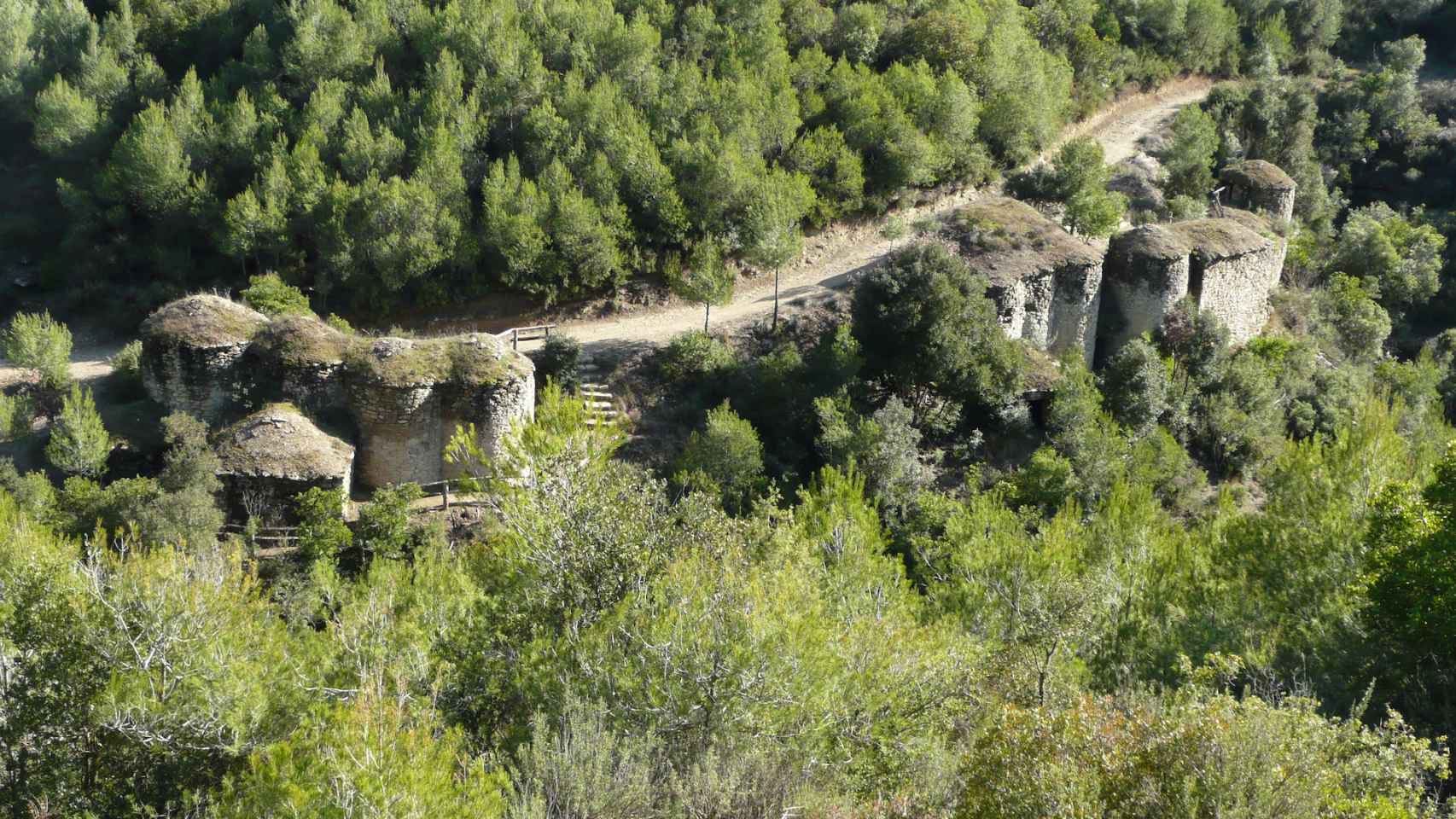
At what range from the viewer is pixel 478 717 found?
57.4 feet

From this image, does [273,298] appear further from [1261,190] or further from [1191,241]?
[1261,190]

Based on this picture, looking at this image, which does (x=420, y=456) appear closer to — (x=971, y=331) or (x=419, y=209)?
(x=419, y=209)

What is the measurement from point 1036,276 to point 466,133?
61.8ft

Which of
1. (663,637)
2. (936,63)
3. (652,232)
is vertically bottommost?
(663,637)

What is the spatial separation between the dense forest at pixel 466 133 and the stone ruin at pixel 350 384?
258 inches

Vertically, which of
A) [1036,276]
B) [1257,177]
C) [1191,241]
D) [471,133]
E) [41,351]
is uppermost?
[471,133]

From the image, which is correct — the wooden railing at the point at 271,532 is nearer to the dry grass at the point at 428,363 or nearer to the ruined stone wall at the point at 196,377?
the ruined stone wall at the point at 196,377

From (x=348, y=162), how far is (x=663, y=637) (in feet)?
85.1

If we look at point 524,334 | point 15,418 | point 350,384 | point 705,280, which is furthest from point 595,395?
point 15,418

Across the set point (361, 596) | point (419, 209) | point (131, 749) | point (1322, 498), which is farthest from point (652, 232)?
point (131, 749)

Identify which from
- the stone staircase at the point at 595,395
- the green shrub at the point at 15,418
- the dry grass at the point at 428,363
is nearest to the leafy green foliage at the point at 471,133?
the stone staircase at the point at 595,395

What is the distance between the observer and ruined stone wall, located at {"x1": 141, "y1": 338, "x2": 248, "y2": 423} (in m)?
28.7

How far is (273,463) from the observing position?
2702 cm

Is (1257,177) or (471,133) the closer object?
(471,133)
